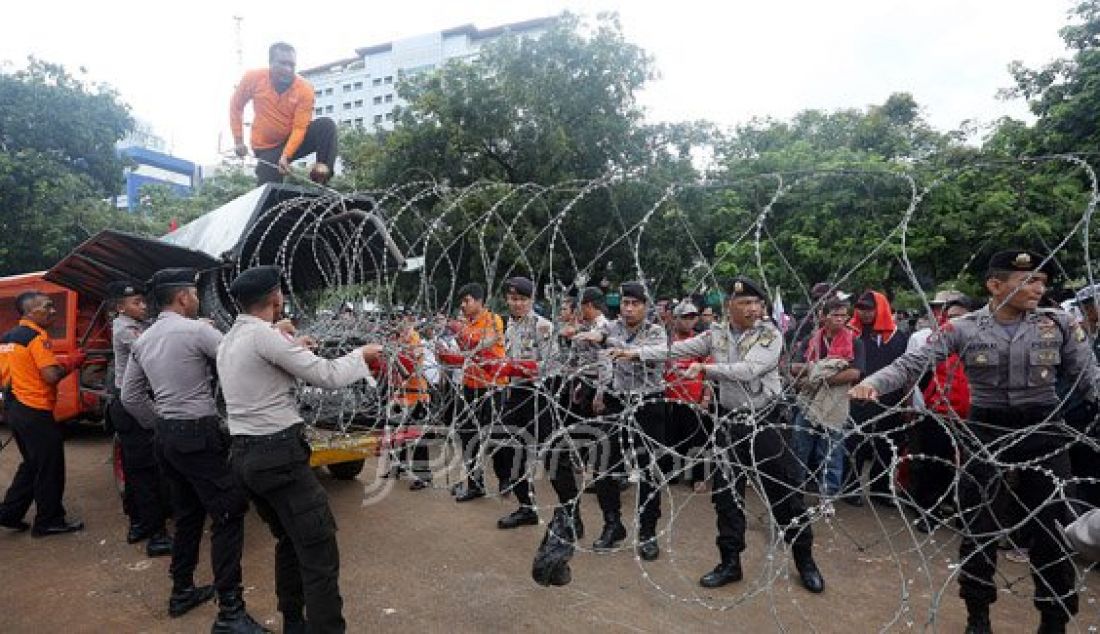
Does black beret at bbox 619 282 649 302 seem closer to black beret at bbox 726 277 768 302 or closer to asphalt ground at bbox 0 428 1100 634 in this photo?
black beret at bbox 726 277 768 302

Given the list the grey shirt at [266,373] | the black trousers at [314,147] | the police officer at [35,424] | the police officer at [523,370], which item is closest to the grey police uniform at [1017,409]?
the police officer at [523,370]

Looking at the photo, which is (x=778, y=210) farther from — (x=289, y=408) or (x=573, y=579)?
(x=289, y=408)

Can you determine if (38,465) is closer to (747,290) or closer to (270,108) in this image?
(270,108)

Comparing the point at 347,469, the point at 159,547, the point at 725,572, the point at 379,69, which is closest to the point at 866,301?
the point at 725,572

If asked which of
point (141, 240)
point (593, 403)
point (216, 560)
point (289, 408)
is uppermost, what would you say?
point (141, 240)

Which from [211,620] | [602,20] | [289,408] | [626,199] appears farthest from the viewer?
[602,20]

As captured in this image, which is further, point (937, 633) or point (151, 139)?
point (151, 139)

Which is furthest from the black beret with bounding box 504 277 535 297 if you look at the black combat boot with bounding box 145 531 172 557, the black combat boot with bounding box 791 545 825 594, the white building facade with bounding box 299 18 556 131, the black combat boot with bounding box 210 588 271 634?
the white building facade with bounding box 299 18 556 131

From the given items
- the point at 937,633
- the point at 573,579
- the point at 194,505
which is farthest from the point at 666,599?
the point at 194,505

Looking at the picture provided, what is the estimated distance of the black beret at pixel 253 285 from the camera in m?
2.92

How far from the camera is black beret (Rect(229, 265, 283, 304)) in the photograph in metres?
2.92

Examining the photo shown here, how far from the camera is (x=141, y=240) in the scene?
447 cm

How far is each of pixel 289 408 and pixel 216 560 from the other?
3.37 feet

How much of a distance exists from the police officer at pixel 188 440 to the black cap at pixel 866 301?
187 inches
